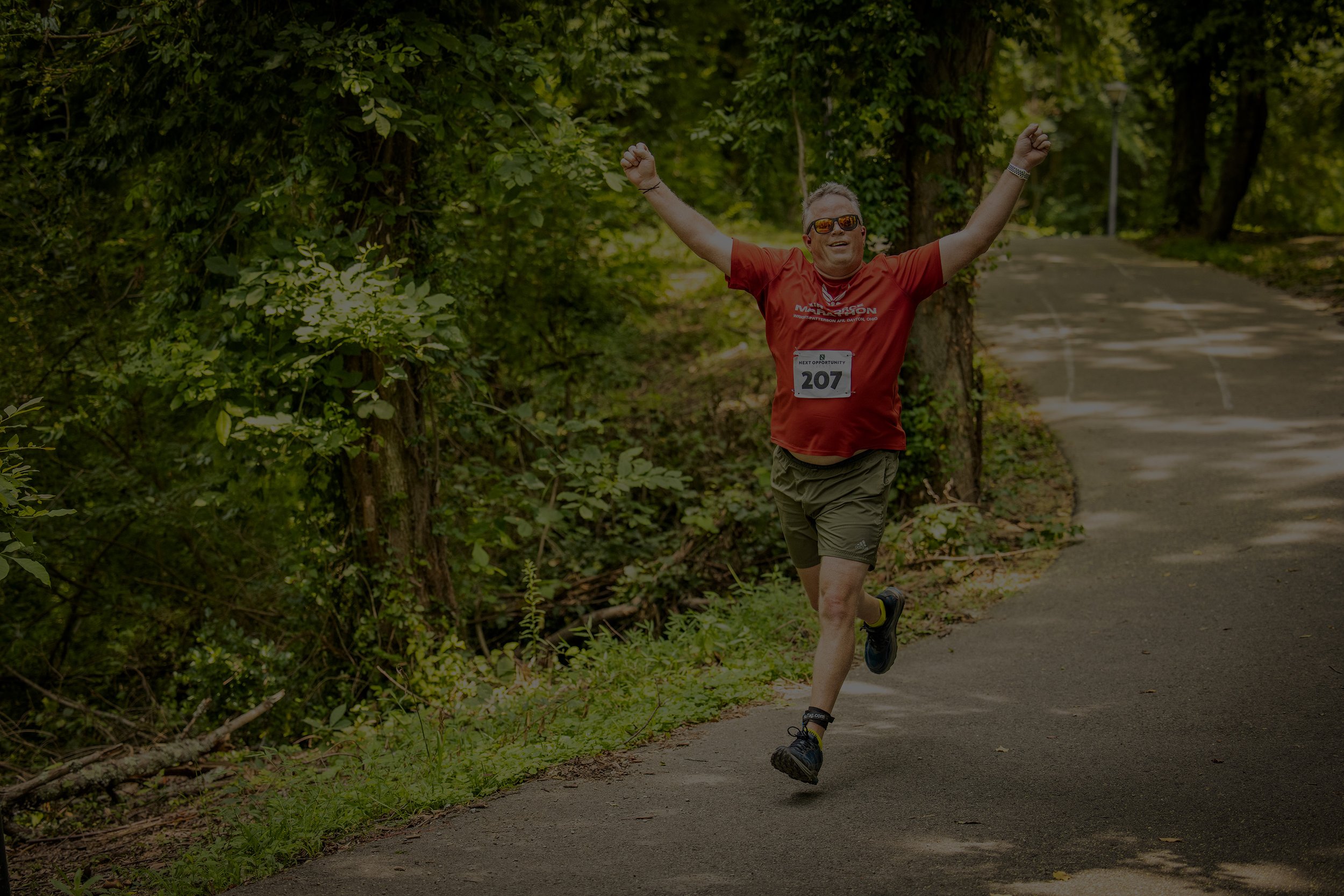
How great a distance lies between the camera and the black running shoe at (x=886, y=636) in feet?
17.1

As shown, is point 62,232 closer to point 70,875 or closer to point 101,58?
point 101,58

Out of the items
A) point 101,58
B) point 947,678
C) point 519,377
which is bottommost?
point 947,678

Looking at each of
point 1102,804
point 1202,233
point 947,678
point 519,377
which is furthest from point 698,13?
point 1102,804

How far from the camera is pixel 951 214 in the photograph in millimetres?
8680

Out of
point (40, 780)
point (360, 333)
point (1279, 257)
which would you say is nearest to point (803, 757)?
point (360, 333)

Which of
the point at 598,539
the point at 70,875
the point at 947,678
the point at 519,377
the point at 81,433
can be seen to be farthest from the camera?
the point at 519,377

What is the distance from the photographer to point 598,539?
993 centimetres

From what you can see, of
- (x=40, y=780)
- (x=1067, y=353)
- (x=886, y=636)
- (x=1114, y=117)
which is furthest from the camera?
(x=1114, y=117)

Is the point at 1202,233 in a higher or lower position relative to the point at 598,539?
higher

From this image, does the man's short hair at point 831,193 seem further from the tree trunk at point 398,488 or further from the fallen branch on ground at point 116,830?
the fallen branch on ground at point 116,830

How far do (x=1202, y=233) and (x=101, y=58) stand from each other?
2265cm

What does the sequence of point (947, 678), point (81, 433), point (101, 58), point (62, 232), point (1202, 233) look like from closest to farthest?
point (947, 678) → point (101, 58) → point (62, 232) → point (81, 433) → point (1202, 233)

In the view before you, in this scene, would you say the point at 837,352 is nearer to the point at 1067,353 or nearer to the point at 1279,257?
the point at 1067,353

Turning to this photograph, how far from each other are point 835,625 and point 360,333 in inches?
131
